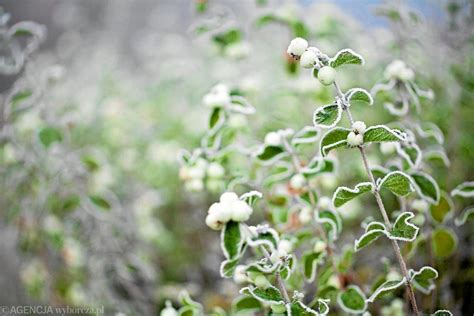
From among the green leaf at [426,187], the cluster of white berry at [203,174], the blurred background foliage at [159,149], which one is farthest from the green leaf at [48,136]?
the green leaf at [426,187]

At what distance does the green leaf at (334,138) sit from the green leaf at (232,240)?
14cm

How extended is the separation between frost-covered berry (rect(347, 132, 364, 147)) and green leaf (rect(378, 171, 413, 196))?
0.18 ft

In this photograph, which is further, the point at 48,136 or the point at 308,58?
the point at 48,136

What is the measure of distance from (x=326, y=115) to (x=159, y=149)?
911 mm

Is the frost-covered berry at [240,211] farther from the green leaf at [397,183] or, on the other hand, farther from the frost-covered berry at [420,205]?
the frost-covered berry at [420,205]

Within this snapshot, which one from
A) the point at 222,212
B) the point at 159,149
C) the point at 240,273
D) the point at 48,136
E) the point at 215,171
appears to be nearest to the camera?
the point at 222,212

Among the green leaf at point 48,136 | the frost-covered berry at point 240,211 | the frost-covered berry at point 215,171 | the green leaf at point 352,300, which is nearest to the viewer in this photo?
the frost-covered berry at point 240,211

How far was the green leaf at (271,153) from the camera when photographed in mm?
832

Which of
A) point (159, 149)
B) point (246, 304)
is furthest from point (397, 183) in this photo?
point (159, 149)

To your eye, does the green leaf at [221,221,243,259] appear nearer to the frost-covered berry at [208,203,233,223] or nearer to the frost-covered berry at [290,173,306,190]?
the frost-covered berry at [208,203,233,223]

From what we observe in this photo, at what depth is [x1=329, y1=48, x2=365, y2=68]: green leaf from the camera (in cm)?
66

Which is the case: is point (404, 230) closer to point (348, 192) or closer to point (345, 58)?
point (348, 192)

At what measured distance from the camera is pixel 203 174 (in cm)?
91

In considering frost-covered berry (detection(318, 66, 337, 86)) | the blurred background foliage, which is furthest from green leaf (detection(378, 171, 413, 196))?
the blurred background foliage
